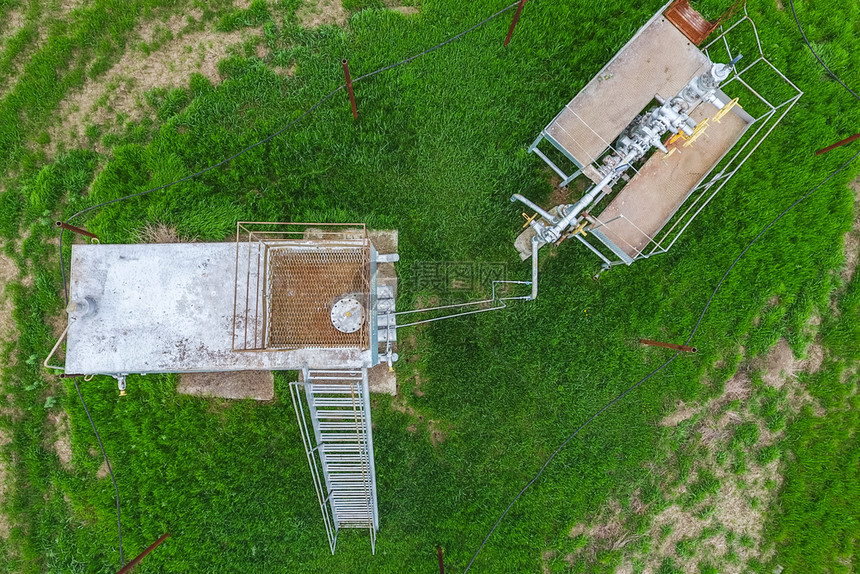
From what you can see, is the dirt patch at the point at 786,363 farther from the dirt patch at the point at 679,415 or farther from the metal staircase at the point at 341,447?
the metal staircase at the point at 341,447

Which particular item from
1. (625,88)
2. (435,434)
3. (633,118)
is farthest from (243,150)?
(633,118)

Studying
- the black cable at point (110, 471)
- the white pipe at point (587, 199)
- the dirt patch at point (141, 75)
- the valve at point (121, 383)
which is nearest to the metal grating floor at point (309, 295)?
the valve at point (121, 383)

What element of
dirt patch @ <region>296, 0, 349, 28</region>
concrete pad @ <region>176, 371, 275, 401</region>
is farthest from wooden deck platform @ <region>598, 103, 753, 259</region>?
concrete pad @ <region>176, 371, 275, 401</region>

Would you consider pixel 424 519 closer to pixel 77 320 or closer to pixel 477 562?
pixel 477 562

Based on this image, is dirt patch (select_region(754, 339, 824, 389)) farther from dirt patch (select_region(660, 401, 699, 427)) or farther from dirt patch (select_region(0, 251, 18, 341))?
dirt patch (select_region(0, 251, 18, 341))

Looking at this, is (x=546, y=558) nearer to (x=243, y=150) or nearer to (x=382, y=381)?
(x=382, y=381)

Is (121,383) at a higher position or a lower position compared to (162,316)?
lower
